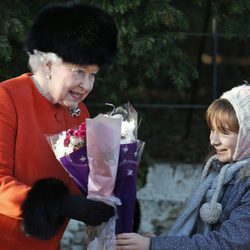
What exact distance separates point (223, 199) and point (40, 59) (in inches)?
39.4

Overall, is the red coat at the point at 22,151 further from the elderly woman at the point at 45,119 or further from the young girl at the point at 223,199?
the young girl at the point at 223,199

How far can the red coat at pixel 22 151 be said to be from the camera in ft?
8.59

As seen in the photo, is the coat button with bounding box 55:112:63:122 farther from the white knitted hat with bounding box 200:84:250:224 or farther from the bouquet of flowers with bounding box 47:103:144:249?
the white knitted hat with bounding box 200:84:250:224

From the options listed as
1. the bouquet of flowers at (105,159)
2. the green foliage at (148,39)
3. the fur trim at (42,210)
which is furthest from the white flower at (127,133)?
the green foliage at (148,39)

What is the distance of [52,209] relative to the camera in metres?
2.54

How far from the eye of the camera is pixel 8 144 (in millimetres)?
2658

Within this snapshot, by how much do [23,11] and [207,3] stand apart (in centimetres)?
127

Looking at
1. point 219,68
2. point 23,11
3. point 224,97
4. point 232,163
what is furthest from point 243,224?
point 219,68

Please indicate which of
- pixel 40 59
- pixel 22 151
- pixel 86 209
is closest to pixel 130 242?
pixel 86 209

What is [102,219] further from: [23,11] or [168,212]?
[168,212]

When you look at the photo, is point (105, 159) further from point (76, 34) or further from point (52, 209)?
point (76, 34)

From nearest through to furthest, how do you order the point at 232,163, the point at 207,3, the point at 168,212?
the point at 232,163 < the point at 207,3 < the point at 168,212

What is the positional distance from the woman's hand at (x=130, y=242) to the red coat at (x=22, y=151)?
0.34 meters

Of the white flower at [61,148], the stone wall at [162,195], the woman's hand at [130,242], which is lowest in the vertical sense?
the stone wall at [162,195]
